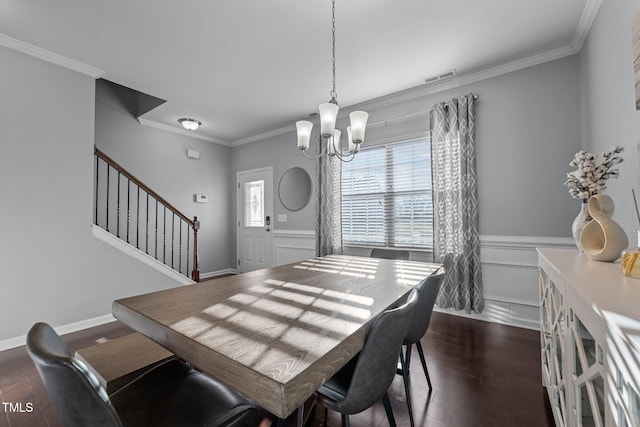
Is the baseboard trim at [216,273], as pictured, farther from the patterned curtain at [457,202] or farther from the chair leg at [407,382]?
the chair leg at [407,382]

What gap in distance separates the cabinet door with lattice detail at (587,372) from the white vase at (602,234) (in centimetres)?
48

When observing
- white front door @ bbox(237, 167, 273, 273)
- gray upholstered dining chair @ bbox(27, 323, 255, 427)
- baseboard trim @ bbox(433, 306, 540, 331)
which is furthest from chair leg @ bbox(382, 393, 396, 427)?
white front door @ bbox(237, 167, 273, 273)

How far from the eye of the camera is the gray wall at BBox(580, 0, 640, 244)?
1.53m

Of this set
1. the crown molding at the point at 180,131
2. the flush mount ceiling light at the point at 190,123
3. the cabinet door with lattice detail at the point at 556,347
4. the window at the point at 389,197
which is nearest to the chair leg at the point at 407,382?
the cabinet door with lattice detail at the point at 556,347

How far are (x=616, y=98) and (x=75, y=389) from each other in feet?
9.64

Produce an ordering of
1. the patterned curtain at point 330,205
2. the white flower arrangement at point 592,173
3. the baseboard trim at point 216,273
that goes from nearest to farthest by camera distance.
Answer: the white flower arrangement at point 592,173, the patterned curtain at point 330,205, the baseboard trim at point 216,273

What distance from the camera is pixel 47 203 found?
8.75ft

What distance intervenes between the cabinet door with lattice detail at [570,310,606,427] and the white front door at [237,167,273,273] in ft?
14.4

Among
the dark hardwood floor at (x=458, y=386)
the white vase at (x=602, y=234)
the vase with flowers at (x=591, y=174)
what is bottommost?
the dark hardwood floor at (x=458, y=386)

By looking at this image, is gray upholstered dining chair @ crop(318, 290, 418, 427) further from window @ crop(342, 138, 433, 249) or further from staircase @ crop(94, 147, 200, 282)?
staircase @ crop(94, 147, 200, 282)

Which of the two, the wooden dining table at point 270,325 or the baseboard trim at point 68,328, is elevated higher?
the wooden dining table at point 270,325

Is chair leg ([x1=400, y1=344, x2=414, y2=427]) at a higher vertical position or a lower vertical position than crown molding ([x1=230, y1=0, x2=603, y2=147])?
lower

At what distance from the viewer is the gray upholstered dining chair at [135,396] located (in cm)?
60

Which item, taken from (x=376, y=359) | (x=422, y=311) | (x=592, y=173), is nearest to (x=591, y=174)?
(x=592, y=173)
